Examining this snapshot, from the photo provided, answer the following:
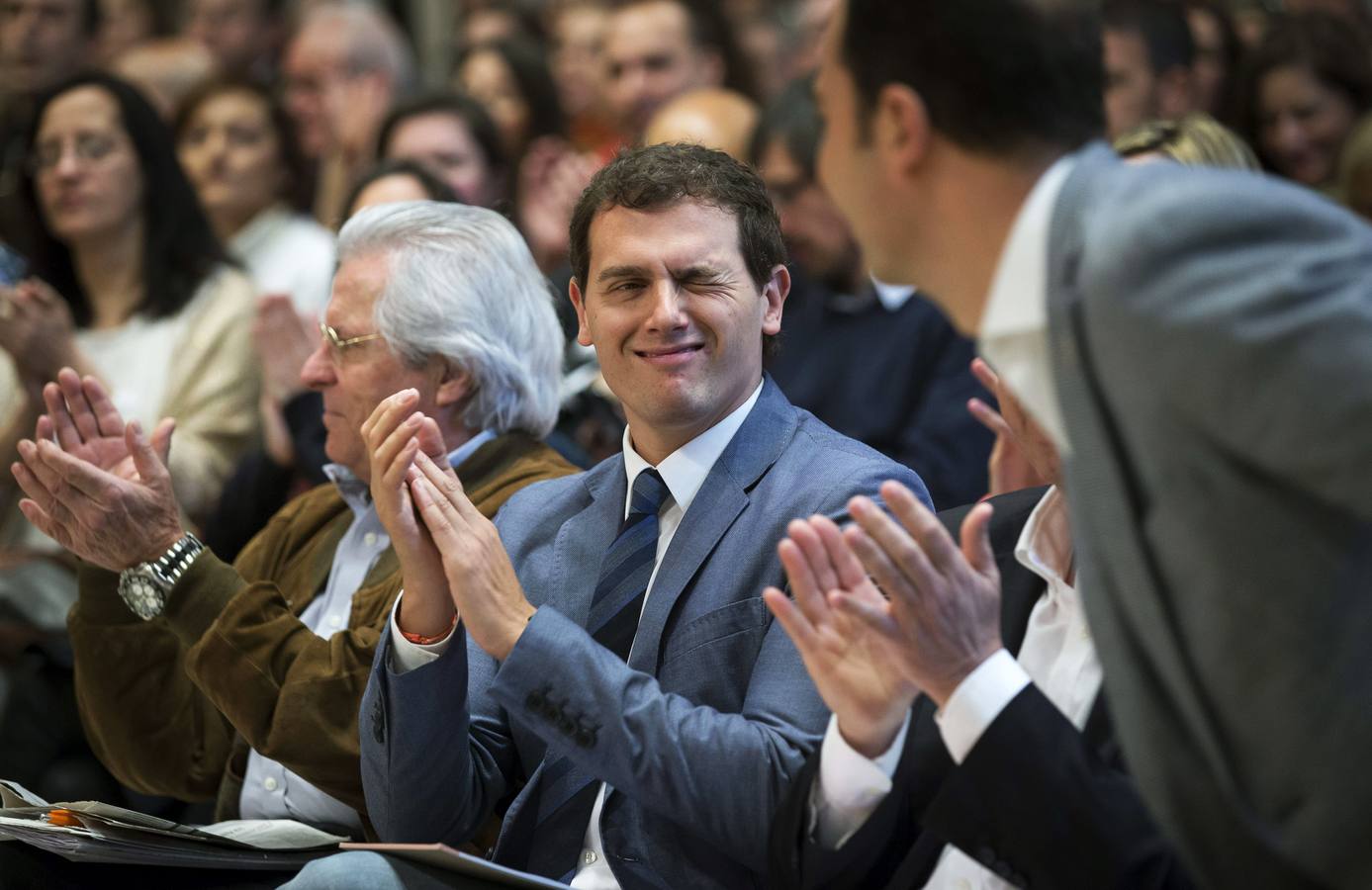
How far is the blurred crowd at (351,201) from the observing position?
3.39m

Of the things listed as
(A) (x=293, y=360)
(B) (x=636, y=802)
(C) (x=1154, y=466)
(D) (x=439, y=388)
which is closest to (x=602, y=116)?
(A) (x=293, y=360)

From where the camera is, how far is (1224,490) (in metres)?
1.23

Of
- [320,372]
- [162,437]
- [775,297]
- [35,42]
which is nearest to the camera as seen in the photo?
[775,297]

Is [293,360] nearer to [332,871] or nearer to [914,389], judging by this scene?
[914,389]

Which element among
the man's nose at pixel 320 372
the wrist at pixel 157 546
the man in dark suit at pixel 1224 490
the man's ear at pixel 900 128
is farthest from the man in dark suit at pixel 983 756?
the man's nose at pixel 320 372

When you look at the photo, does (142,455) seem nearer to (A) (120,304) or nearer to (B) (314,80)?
(A) (120,304)

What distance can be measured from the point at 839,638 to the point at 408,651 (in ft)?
2.15

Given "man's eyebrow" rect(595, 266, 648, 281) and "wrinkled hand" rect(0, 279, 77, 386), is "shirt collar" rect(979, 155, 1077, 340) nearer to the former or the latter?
"man's eyebrow" rect(595, 266, 648, 281)

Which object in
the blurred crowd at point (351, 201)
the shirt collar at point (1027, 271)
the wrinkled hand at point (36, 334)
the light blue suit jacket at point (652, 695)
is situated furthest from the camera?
the wrinkled hand at point (36, 334)

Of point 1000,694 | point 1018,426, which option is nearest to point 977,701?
point 1000,694

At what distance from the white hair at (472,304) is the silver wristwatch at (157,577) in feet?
1.44

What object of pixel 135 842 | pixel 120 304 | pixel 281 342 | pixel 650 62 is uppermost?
pixel 650 62

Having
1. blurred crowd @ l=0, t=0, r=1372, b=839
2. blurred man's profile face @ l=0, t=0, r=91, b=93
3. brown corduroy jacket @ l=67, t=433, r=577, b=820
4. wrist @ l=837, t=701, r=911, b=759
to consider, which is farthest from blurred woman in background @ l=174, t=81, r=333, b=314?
wrist @ l=837, t=701, r=911, b=759

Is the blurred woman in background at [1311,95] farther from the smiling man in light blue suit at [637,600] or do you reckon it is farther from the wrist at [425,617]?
the wrist at [425,617]
